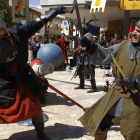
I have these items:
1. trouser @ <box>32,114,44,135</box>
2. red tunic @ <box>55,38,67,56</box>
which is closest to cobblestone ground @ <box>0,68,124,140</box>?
trouser @ <box>32,114,44,135</box>

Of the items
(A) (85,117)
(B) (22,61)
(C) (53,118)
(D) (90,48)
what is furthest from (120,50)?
(C) (53,118)

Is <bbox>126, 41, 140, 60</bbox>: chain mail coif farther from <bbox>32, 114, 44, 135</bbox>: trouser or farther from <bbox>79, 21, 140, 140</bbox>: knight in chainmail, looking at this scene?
<bbox>32, 114, 44, 135</bbox>: trouser

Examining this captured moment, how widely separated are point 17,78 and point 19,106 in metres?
0.36

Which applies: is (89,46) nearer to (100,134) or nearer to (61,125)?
(100,134)

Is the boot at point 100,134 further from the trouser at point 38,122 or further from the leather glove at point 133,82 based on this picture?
the trouser at point 38,122

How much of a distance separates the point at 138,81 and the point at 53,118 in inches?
87.3

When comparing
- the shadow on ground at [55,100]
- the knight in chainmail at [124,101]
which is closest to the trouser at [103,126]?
the knight in chainmail at [124,101]

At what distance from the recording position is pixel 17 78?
2500 mm

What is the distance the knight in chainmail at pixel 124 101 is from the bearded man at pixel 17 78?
29.4 inches

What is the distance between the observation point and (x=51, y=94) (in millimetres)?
5133

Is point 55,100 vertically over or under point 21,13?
under

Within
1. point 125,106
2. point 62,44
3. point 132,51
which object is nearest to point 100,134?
point 125,106

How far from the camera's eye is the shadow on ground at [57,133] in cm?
295

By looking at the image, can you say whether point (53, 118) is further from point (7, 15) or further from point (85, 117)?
point (7, 15)
